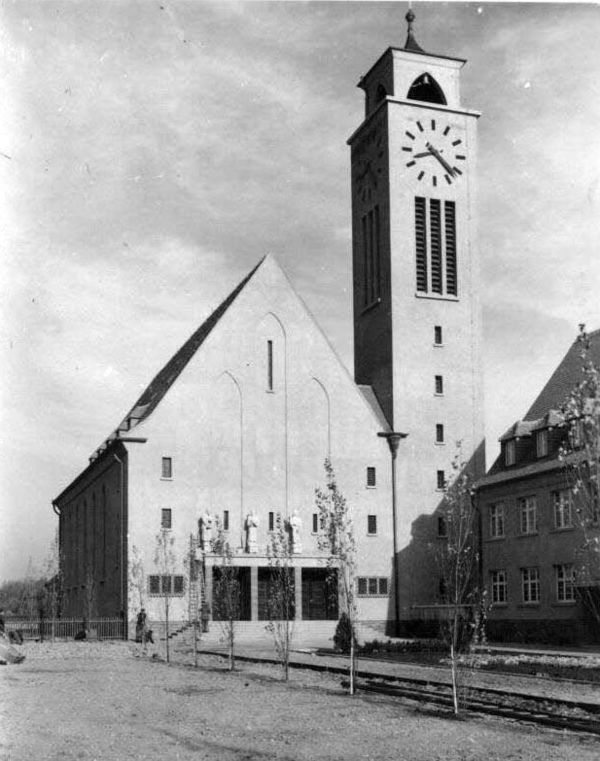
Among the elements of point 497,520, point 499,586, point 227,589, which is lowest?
point 499,586

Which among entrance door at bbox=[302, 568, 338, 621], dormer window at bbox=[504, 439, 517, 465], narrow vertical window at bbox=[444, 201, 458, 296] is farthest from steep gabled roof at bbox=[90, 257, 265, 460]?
dormer window at bbox=[504, 439, 517, 465]

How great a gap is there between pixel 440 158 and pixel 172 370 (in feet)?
64.2

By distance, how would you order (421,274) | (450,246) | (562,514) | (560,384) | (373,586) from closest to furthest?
(562,514) → (560,384) → (373,586) → (421,274) → (450,246)

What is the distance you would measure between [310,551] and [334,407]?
24.3ft

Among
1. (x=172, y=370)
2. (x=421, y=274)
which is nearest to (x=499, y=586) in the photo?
(x=421, y=274)

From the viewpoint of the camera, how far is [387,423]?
185 feet

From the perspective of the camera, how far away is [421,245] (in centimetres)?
5781

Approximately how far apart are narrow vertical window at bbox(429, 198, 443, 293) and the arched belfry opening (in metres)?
6.01

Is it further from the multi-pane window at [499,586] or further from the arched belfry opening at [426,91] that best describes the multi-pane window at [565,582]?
the arched belfry opening at [426,91]

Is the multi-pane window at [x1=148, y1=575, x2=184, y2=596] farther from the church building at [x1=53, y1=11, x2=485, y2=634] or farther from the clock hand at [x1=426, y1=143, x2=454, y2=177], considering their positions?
the clock hand at [x1=426, y1=143, x2=454, y2=177]

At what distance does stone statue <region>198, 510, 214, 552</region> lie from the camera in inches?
1971

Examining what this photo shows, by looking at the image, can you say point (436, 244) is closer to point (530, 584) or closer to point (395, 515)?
point (395, 515)

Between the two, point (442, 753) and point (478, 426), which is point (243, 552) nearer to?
point (478, 426)

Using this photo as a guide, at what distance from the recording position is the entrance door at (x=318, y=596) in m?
52.7
